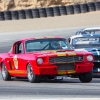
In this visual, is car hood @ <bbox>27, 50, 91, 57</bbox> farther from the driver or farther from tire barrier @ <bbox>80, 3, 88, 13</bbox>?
tire barrier @ <bbox>80, 3, 88, 13</bbox>

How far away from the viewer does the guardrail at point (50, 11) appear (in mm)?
40781

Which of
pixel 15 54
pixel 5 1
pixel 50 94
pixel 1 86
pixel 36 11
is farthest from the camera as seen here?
pixel 5 1

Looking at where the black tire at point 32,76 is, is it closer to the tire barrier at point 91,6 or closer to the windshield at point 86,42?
the windshield at point 86,42

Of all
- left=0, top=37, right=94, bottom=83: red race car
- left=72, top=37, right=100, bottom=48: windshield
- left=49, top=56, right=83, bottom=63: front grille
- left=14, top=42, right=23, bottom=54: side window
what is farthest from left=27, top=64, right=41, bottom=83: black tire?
left=72, top=37, right=100, bottom=48: windshield

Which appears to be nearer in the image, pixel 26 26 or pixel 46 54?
pixel 46 54


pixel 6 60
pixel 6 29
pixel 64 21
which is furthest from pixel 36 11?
pixel 6 60

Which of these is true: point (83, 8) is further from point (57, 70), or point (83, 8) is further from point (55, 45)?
point (57, 70)

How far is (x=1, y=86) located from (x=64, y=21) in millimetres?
26311

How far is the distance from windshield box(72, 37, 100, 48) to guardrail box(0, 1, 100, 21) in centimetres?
2460

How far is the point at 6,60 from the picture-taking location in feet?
47.9

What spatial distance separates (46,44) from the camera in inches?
551

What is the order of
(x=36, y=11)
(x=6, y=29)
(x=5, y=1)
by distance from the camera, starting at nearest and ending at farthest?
(x=6, y=29) < (x=36, y=11) < (x=5, y=1)

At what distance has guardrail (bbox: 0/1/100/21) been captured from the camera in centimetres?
4078

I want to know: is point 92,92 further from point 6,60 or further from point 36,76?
point 6,60
